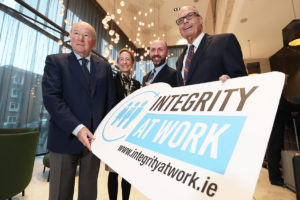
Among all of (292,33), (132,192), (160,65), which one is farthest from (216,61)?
(292,33)

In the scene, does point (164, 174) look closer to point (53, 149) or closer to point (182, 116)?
point (182, 116)

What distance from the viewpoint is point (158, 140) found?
1.61 feet

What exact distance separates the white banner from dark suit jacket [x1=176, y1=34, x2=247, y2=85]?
1.50 ft

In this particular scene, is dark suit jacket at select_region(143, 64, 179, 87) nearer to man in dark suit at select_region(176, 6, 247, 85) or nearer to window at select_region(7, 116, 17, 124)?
man in dark suit at select_region(176, 6, 247, 85)

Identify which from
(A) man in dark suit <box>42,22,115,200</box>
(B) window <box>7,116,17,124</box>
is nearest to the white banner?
(A) man in dark suit <box>42,22,115,200</box>

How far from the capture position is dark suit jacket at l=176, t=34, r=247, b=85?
961 millimetres

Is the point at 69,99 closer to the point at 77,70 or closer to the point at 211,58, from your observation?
the point at 77,70

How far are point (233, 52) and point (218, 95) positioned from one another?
0.66 m

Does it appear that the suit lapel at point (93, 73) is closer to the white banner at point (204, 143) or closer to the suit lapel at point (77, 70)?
the suit lapel at point (77, 70)

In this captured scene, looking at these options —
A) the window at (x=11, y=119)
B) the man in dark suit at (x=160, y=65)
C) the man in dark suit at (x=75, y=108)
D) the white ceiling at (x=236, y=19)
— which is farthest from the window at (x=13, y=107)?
the white ceiling at (x=236, y=19)

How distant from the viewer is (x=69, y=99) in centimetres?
101

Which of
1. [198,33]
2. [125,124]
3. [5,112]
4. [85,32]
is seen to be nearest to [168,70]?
[198,33]

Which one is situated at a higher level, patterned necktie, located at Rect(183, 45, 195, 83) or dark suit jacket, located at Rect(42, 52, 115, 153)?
patterned necktie, located at Rect(183, 45, 195, 83)

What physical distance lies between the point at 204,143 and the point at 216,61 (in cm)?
75
